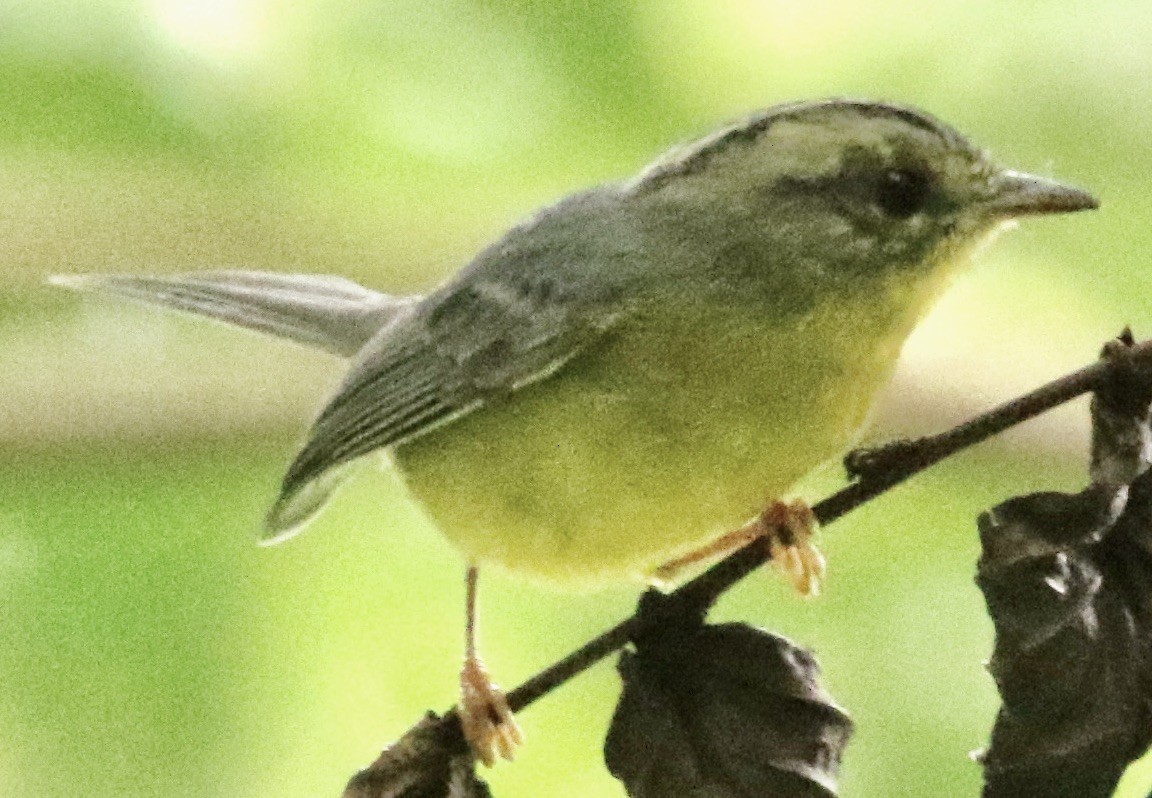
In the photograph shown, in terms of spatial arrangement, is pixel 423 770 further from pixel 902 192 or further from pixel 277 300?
pixel 277 300

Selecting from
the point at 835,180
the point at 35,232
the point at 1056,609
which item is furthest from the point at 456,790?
the point at 35,232

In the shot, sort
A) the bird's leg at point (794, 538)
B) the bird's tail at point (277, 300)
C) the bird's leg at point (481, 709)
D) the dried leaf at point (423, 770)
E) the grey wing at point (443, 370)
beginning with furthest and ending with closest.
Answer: the bird's tail at point (277, 300), the grey wing at point (443, 370), the bird's leg at point (794, 538), the bird's leg at point (481, 709), the dried leaf at point (423, 770)

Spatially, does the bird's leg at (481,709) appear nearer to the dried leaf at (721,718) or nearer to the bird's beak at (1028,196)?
the dried leaf at (721,718)

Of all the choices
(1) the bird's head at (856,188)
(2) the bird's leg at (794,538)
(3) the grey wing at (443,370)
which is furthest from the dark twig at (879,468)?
(3) the grey wing at (443,370)

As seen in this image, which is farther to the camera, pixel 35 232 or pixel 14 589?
pixel 35 232

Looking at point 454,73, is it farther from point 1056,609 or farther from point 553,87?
point 1056,609

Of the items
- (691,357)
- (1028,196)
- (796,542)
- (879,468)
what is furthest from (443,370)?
(879,468)

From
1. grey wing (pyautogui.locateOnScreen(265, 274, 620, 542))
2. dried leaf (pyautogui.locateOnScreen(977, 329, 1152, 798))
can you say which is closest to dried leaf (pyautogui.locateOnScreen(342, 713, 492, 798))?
dried leaf (pyautogui.locateOnScreen(977, 329, 1152, 798))
